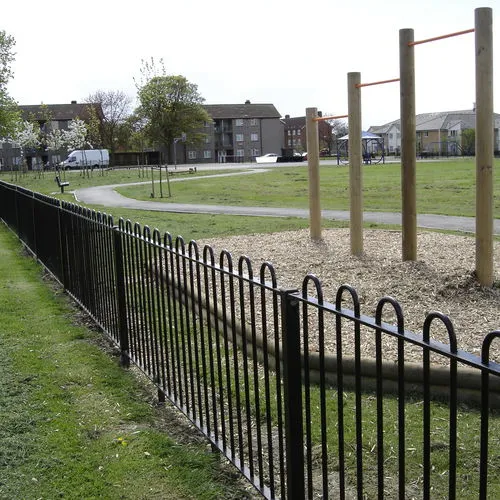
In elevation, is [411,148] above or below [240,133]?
below

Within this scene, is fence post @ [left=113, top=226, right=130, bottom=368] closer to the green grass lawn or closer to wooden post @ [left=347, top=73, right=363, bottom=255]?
wooden post @ [left=347, top=73, right=363, bottom=255]

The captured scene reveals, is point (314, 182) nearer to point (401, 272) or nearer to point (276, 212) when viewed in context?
point (401, 272)

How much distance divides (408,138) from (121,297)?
387 centimetres

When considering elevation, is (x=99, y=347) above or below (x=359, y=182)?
below

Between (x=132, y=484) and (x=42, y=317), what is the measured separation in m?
4.17

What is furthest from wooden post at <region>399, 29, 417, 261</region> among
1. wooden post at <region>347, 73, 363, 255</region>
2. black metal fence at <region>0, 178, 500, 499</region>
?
black metal fence at <region>0, 178, 500, 499</region>

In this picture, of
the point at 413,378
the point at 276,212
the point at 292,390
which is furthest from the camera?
the point at 276,212

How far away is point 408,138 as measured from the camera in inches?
312

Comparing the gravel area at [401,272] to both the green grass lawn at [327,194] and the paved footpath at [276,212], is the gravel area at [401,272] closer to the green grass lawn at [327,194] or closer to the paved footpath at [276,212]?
the paved footpath at [276,212]

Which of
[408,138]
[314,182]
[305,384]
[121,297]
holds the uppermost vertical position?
[408,138]

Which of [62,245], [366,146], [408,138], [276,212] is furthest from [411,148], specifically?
[366,146]

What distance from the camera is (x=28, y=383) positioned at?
17.9 ft

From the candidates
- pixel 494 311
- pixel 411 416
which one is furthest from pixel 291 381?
pixel 494 311

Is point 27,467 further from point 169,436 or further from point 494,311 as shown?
point 494,311
